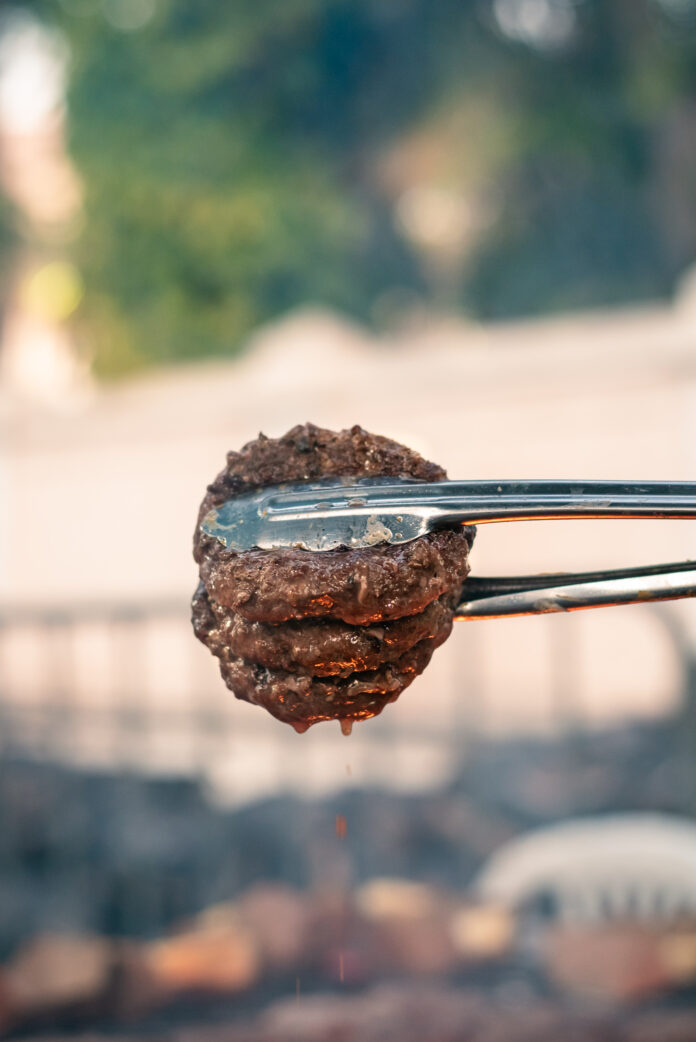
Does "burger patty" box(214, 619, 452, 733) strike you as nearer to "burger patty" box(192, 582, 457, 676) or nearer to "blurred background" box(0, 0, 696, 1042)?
"burger patty" box(192, 582, 457, 676)

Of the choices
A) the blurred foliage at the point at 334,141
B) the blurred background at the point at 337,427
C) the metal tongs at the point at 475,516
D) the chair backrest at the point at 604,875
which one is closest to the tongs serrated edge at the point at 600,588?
the metal tongs at the point at 475,516

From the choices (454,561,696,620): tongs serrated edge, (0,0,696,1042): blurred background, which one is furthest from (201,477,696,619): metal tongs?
(0,0,696,1042): blurred background

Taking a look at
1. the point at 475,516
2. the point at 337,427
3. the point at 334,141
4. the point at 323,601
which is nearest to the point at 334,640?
the point at 323,601

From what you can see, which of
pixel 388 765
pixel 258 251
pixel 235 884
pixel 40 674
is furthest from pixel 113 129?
pixel 235 884

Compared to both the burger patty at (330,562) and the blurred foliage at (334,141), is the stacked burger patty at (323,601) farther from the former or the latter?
the blurred foliage at (334,141)

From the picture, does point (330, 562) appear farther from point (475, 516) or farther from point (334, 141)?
point (334, 141)

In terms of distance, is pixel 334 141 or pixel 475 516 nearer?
pixel 475 516
